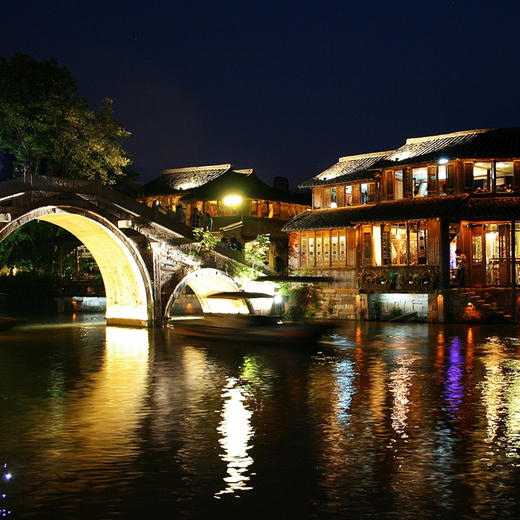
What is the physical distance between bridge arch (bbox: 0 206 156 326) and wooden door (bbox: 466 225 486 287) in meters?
18.6

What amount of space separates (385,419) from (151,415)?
5.02m

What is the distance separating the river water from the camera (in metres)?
10.8

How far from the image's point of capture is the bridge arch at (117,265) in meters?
39.1

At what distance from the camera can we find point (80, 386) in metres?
21.4

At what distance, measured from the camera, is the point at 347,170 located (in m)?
56.5

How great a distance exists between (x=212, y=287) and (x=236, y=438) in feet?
111

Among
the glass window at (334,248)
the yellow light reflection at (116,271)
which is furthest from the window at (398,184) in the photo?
the yellow light reflection at (116,271)

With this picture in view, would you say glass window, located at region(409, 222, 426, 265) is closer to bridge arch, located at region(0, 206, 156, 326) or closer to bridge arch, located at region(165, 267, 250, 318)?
bridge arch, located at region(165, 267, 250, 318)

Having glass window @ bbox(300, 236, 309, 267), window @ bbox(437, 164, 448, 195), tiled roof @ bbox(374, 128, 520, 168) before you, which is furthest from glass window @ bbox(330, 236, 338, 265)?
window @ bbox(437, 164, 448, 195)

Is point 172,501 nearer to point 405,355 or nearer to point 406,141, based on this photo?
point 405,355

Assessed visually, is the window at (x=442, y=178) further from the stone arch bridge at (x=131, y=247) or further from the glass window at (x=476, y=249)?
the stone arch bridge at (x=131, y=247)

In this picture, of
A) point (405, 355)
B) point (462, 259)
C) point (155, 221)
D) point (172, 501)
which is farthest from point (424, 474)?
point (462, 259)

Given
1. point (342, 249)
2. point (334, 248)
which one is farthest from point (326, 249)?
point (342, 249)

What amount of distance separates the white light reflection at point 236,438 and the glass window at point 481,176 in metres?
30.4
